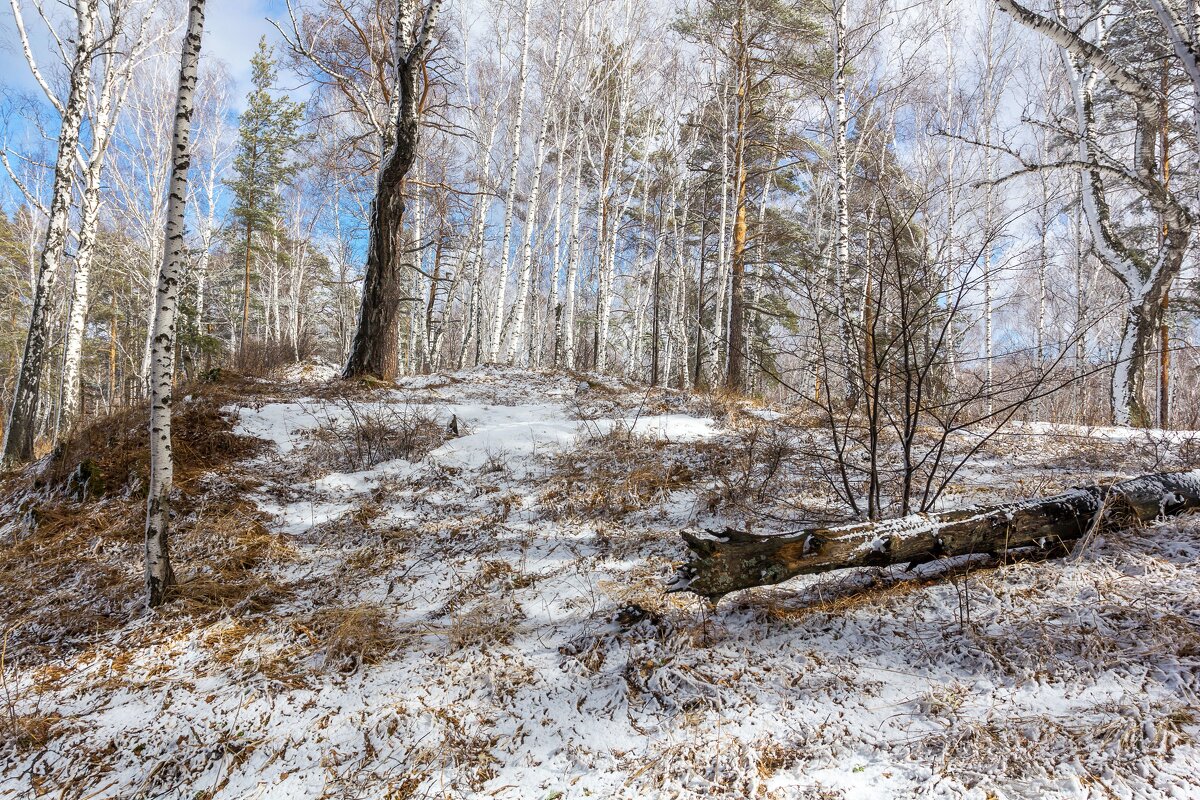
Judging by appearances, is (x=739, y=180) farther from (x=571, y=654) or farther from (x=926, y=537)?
(x=571, y=654)

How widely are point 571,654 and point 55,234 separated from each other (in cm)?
1042

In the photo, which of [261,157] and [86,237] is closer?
[86,237]

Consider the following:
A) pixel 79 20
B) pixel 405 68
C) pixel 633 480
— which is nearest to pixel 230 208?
pixel 79 20

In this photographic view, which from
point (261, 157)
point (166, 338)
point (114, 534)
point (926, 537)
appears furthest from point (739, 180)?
point (261, 157)

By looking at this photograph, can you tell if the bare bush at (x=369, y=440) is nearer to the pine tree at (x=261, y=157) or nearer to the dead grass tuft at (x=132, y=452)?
the dead grass tuft at (x=132, y=452)

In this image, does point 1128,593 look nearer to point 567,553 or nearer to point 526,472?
point 567,553

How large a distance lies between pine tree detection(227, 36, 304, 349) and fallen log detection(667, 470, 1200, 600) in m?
21.6

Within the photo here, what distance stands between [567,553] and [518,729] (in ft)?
4.27

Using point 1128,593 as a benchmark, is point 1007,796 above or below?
below

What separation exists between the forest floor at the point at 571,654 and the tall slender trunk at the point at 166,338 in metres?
0.34

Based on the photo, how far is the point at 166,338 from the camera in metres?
2.76

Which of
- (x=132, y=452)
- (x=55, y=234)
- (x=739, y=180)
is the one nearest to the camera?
(x=132, y=452)

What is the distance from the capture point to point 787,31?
370 inches

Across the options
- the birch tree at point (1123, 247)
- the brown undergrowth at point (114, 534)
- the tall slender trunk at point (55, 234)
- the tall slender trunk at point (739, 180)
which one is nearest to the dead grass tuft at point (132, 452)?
the brown undergrowth at point (114, 534)
